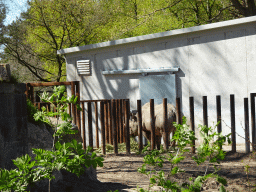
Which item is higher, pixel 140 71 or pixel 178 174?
pixel 140 71

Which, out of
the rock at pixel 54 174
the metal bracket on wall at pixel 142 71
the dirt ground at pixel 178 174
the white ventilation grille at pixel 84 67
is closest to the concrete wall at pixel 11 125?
the rock at pixel 54 174

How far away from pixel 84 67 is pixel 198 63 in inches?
157

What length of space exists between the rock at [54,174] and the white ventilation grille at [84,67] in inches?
250

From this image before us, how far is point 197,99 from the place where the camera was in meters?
8.55

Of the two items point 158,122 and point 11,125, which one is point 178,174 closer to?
point 11,125

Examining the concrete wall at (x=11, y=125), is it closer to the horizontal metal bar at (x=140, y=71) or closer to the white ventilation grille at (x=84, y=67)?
the horizontal metal bar at (x=140, y=71)

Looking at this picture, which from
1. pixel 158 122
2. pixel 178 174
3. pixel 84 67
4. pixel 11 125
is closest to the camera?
pixel 11 125

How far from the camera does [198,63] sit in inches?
335

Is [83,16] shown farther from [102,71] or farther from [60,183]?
[60,183]

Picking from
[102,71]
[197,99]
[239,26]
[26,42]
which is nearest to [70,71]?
[102,71]

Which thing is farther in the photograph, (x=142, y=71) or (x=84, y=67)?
(x=84, y=67)

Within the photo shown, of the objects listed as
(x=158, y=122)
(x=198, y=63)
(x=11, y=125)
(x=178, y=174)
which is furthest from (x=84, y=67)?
(x=11, y=125)

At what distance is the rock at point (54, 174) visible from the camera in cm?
360

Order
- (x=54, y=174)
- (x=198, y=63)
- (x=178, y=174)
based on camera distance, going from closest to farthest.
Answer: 1. (x=54, y=174)
2. (x=178, y=174)
3. (x=198, y=63)
